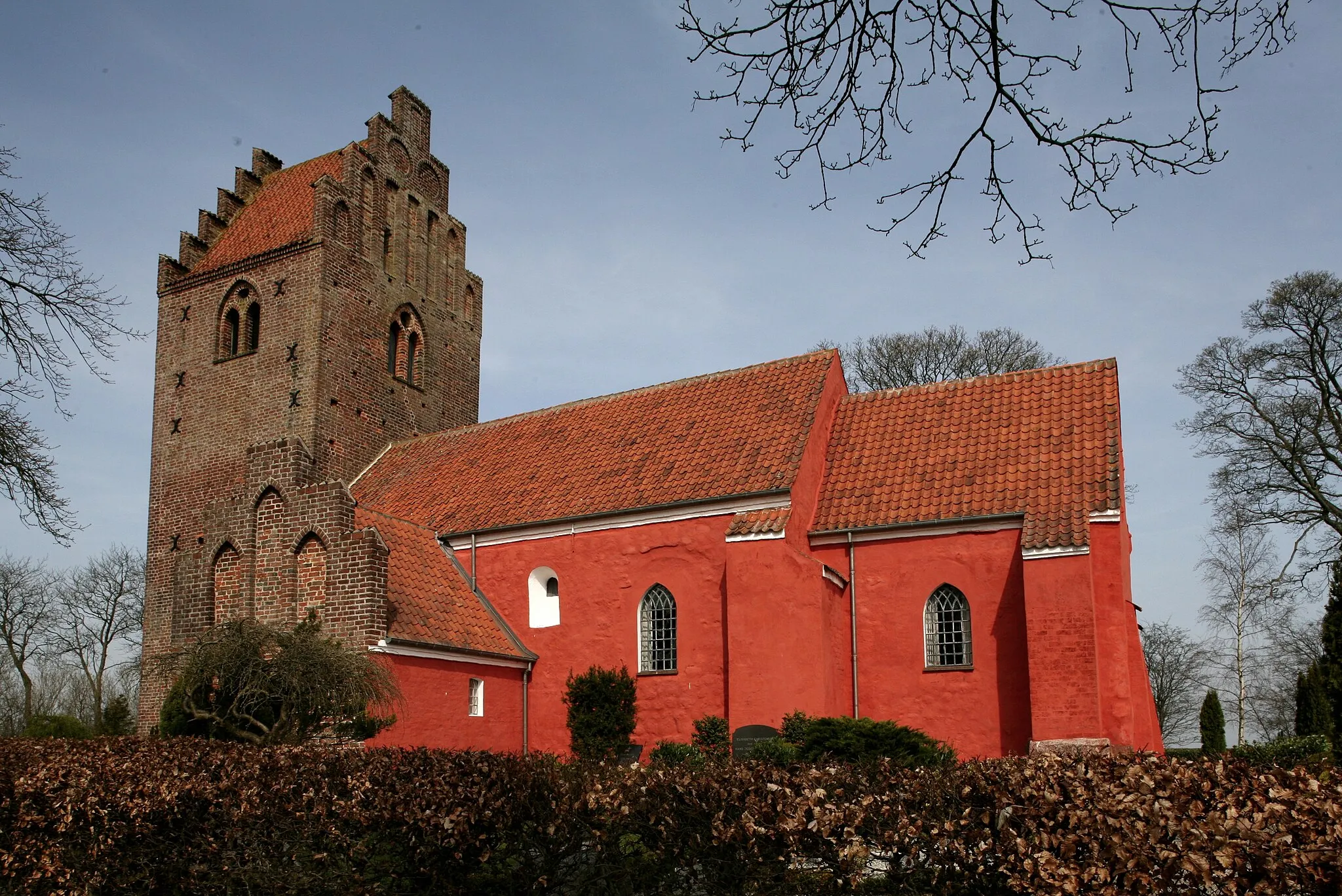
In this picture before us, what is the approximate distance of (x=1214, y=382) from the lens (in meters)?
26.5

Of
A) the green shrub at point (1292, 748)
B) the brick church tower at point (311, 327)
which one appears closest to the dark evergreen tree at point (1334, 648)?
the green shrub at point (1292, 748)

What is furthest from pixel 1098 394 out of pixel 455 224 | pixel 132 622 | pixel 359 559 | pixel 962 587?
pixel 132 622

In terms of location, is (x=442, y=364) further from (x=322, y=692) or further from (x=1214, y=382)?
(x=1214, y=382)

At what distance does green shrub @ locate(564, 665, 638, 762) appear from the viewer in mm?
18219

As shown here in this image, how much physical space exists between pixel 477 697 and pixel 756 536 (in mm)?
5740

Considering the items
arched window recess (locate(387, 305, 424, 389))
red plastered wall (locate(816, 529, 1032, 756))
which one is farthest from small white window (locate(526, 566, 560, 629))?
arched window recess (locate(387, 305, 424, 389))

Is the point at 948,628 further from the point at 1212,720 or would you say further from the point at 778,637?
the point at 1212,720

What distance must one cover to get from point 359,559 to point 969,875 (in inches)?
504

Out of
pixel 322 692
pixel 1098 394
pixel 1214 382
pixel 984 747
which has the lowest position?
pixel 984 747

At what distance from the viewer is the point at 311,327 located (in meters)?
A: 25.3

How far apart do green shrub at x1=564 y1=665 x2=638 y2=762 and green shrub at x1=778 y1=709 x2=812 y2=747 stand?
3.45m

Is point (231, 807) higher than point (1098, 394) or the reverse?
the reverse

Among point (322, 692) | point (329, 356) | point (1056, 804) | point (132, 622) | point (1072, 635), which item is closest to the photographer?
point (1056, 804)

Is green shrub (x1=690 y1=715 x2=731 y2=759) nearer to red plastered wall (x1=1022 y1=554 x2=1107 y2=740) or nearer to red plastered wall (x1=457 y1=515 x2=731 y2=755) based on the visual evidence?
red plastered wall (x1=457 y1=515 x2=731 y2=755)
